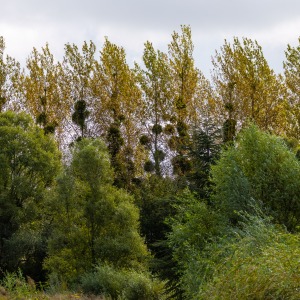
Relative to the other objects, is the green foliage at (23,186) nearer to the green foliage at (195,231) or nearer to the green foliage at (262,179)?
the green foliage at (195,231)

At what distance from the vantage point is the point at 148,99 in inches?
1897

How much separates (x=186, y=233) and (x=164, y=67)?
26.0m

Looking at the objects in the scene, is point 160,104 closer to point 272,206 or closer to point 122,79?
point 122,79

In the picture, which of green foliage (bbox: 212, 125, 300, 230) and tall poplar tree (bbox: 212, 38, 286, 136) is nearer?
green foliage (bbox: 212, 125, 300, 230)

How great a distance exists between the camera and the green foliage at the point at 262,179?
24203 mm

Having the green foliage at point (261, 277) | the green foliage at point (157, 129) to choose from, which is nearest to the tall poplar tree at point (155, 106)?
the green foliage at point (157, 129)

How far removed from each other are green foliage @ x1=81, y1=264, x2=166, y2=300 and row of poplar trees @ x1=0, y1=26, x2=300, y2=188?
1283 centimetres

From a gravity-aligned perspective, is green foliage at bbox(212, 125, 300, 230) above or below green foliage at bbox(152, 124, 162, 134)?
below

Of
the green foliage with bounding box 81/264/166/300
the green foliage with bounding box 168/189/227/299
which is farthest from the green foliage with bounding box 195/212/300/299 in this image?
the green foliage with bounding box 81/264/166/300

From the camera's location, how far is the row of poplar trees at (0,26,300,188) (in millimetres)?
42938

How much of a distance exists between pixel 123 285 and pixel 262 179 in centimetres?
979

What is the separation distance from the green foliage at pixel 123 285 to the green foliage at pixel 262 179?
578 centimetres

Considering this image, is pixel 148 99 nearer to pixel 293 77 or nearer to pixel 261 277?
pixel 293 77

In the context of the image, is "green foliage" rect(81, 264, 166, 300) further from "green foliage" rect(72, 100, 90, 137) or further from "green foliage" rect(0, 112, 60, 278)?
"green foliage" rect(72, 100, 90, 137)
